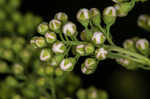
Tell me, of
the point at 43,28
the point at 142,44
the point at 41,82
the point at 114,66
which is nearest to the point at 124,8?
the point at 142,44

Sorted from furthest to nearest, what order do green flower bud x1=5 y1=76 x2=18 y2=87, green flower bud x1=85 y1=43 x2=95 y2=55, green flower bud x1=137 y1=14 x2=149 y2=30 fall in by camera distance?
green flower bud x1=5 y1=76 x2=18 y2=87 → green flower bud x1=137 y1=14 x2=149 y2=30 → green flower bud x1=85 y1=43 x2=95 y2=55

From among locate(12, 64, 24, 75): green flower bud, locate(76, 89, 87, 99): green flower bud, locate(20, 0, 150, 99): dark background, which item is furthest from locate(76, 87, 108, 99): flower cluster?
locate(12, 64, 24, 75): green flower bud

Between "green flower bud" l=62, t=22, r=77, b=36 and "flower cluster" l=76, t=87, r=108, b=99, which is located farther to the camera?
"flower cluster" l=76, t=87, r=108, b=99

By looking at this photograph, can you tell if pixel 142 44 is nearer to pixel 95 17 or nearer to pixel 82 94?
pixel 95 17

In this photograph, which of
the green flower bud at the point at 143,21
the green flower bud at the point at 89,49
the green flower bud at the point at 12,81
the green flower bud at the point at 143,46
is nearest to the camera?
the green flower bud at the point at 89,49

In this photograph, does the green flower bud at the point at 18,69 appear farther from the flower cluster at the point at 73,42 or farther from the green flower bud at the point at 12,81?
the flower cluster at the point at 73,42

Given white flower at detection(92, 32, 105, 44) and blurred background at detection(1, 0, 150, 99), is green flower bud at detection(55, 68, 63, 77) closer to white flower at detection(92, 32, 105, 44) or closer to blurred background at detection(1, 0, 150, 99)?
blurred background at detection(1, 0, 150, 99)

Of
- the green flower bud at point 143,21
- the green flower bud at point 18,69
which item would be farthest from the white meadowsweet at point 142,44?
the green flower bud at point 18,69

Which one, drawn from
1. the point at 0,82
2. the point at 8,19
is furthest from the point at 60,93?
the point at 8,19
